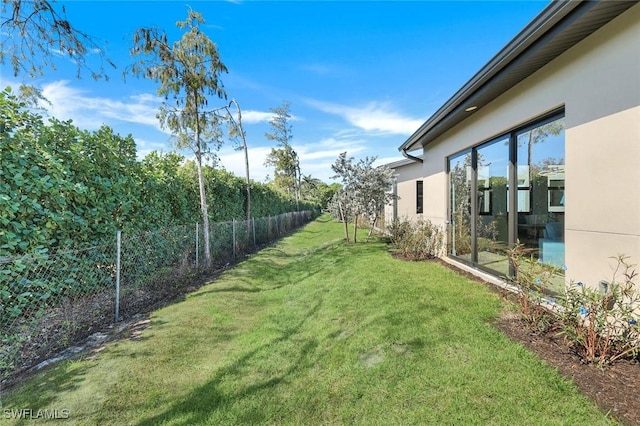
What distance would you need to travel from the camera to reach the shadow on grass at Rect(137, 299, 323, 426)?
2.29 metres

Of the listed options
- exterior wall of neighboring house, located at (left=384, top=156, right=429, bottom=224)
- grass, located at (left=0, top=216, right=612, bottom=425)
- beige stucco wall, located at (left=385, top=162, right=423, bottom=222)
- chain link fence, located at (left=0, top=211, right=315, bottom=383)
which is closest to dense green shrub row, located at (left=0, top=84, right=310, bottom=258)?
chain link fence, located at (left=0, top=211, right=315, bottom=383)

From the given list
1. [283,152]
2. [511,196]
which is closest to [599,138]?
[511,196]

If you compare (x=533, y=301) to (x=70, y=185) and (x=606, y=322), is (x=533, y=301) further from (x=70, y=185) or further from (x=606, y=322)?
(x=70, y=185)

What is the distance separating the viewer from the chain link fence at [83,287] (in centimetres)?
308

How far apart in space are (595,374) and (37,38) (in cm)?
660

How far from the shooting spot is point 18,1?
3.25 meters

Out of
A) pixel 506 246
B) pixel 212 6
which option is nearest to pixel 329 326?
pixel 506 246

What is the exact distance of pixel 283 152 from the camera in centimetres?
2728

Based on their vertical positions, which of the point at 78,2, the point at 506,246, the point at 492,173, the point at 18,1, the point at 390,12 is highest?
the point at 390,12

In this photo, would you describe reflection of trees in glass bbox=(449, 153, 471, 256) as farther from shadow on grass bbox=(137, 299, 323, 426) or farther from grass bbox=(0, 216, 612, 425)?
shadow on grass bbox=(137, 299, 323, 426)

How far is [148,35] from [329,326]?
7139 mm

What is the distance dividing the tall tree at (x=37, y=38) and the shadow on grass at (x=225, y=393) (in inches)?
169

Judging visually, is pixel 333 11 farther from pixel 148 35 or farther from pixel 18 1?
pixel 18 1

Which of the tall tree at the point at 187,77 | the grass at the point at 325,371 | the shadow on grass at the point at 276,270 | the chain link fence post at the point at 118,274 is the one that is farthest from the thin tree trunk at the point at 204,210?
the chain link fence post at the point at 118,274
